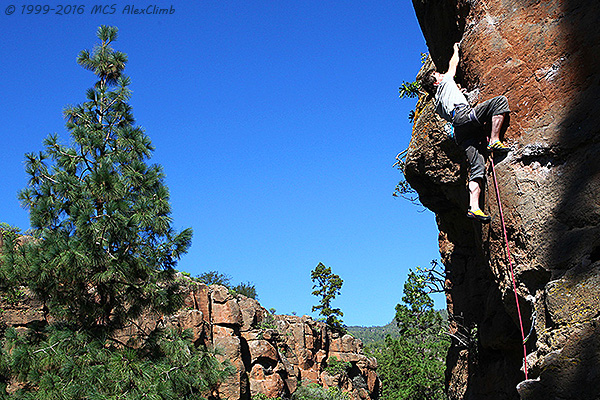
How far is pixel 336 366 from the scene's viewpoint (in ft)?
127

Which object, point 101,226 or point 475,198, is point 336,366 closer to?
point 101,226

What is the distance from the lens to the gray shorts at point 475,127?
5.43 m

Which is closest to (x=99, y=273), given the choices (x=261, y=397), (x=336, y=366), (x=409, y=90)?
(x=409, y=90)

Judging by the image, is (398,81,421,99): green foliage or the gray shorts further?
(398,81,421,99): green foliage

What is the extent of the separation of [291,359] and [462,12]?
1213 inches

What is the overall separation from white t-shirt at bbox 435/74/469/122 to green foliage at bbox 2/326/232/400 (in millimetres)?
7402

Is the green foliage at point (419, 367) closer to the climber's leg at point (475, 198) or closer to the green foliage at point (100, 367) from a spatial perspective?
the green foliage at point (100, 367)

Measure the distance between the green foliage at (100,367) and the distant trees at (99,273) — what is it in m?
0.02

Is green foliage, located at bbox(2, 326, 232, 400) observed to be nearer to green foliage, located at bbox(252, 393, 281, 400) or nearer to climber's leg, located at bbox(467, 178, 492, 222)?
climber's leg, located at bbox(467, 178, 492, 222)

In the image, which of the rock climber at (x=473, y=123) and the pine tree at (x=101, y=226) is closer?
the rock climber at (x=473, y=123)

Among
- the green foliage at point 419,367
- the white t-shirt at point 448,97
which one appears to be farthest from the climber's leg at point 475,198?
the green foliage at point 419,367

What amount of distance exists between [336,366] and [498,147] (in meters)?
35.7

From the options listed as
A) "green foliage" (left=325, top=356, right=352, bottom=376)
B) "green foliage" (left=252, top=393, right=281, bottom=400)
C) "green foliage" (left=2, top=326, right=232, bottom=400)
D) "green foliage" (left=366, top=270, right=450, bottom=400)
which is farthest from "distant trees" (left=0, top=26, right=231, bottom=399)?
"green foliage" (left=325, top=356, right=352, bottom=376)

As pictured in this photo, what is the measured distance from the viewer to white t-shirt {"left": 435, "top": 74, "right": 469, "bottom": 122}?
234 inches
